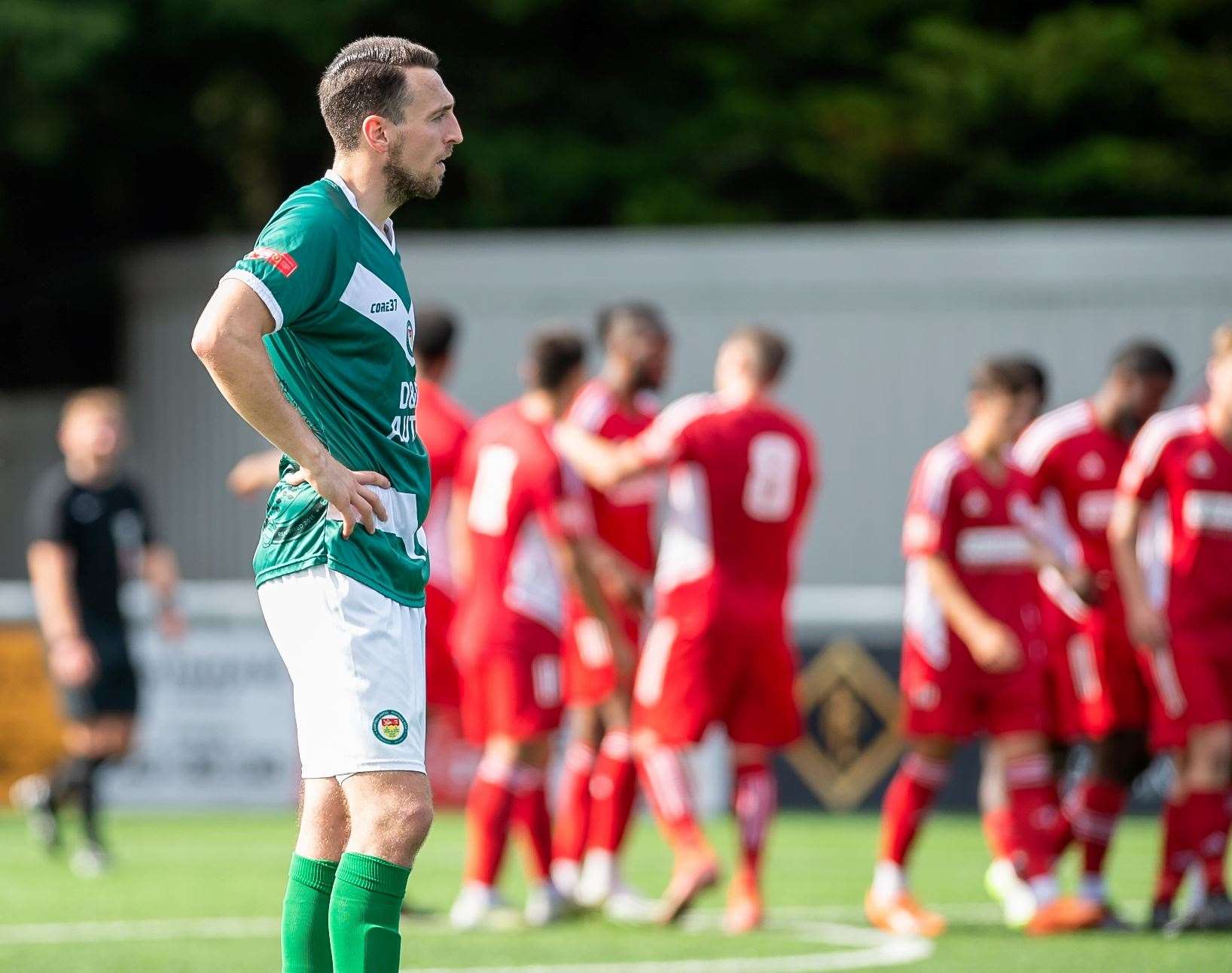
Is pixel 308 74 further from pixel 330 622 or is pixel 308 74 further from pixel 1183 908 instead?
pixel 330 622

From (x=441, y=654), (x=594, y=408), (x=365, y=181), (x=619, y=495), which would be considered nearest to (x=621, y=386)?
(x=594, y=408)

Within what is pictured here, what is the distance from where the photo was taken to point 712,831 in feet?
43.7

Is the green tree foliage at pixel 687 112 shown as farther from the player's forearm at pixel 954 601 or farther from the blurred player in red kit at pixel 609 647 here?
the player's forearm at pixel 954 601

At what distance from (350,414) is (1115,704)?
509cm

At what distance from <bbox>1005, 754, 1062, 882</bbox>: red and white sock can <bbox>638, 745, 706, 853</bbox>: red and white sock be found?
1.20 m

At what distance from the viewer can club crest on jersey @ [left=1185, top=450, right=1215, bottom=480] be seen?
834cm

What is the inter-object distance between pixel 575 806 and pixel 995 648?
2020 millimetres

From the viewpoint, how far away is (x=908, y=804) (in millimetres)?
8461

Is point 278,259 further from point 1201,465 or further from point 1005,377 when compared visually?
point 1201,465

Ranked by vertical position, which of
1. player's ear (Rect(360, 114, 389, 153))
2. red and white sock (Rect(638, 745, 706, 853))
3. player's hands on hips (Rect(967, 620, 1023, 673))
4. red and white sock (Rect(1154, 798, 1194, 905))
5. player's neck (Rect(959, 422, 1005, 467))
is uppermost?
player's ear (Rect(360, 114, 389, 153))

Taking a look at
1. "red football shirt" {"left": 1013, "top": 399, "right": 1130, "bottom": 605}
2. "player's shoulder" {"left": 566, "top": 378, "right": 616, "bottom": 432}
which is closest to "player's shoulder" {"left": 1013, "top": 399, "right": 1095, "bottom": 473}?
"red football shirt" {"left": 1013, "top": 399, "right": 1130, "bottom": 605}

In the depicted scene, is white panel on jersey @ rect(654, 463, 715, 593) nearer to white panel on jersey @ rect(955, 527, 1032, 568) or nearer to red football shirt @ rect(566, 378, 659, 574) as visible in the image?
red football shirt @ rect(566, 378, 659, 574)

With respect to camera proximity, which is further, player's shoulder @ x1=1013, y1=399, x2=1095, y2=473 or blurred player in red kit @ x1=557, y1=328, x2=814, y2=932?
player's shoulder @ x1=1013, y1=399, x2=1095, y2=473

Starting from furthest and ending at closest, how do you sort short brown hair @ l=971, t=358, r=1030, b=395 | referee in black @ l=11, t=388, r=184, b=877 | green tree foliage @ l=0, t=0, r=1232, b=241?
green tree foliage @ l=0, t=0, r=1232, b=241, referee in black @ l=11, t=388, r=184, b=877, short brown hair @ l=971, t=358, r=1030, b=395
